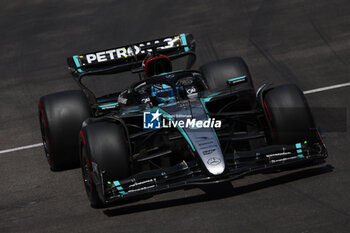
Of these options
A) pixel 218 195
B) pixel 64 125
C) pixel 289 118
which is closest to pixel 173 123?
pixel 218 195

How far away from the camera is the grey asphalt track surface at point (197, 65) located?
8586mm

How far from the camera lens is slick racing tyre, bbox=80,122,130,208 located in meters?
9.20

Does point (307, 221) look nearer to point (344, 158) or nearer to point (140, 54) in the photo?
point (344, 158)

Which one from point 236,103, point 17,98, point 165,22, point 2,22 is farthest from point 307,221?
point 2,22

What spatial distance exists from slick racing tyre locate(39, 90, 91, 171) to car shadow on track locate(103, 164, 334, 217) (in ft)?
6.99

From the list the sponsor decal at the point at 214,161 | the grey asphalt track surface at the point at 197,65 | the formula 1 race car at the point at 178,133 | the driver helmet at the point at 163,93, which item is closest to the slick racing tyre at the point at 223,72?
the formula 1 race car at the point at 178,133

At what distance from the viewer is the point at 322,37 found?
17484 mm

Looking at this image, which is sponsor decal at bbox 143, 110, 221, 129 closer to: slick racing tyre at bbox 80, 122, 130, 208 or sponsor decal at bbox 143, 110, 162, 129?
sponsor decal at bbox 143, 110, 162, 129

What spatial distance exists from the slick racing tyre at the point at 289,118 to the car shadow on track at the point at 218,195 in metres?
0.46

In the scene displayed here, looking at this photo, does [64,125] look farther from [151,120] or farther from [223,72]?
[223,72]

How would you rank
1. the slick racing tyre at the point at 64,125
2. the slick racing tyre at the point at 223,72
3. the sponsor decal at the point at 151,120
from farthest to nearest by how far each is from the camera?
the slick racing tyre at the point at 223,72 < the slick racing tyre at the point at 64,125 < the sponsor decal at the point at 151,120

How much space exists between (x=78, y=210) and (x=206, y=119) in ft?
6.59

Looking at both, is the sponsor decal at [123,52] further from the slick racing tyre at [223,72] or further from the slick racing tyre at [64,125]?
the slick racing tyre at [64,125]

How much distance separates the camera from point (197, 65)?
55.2 ft
